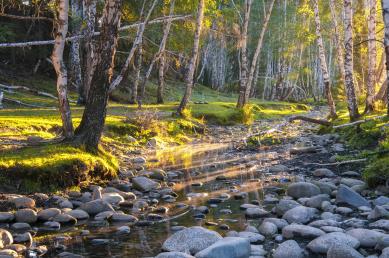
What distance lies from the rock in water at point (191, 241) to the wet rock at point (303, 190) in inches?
120

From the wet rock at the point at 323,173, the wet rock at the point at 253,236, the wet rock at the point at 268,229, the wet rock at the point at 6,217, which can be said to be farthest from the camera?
the wet rock at the point at 323,173

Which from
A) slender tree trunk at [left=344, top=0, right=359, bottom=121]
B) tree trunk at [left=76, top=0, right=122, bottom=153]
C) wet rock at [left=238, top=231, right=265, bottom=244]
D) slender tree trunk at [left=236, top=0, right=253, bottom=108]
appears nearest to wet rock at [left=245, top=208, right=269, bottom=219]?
wet rock at [left=238, top=231, right=265, bottom=244]

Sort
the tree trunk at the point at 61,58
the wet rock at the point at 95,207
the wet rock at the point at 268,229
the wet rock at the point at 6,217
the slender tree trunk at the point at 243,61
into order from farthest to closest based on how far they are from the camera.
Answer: the slender tree trunk at the point at 243,61 → the tree trunk at the point at 61,58 → the wet rock at the point at 95,207 → the wet rock at the point at 6,217 → the wet rock at the point at 268,229

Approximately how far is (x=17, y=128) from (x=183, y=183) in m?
5.03

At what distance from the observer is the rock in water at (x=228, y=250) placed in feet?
16.9

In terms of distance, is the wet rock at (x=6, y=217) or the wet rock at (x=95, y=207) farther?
the wet rock at (x=95, y=207)

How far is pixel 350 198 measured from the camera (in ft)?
25.1

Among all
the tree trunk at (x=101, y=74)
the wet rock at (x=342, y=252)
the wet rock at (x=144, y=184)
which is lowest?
the wet rock at (x=144, y=184)

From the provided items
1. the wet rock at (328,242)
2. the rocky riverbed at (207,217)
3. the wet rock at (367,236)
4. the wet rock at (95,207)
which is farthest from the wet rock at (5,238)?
the wet rock at (367,236)

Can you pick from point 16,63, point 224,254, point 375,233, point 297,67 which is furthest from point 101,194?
point 297,67

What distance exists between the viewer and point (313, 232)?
6.14m

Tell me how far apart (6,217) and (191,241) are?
289 cm

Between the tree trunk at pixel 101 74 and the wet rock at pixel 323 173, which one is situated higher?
the tree trunk at pixel 101 74

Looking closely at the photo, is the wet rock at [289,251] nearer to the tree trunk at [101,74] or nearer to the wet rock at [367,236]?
the wet rock at [367,236]
